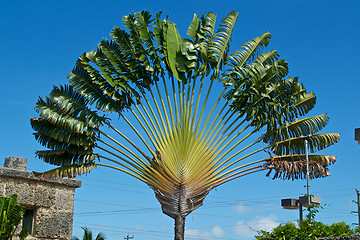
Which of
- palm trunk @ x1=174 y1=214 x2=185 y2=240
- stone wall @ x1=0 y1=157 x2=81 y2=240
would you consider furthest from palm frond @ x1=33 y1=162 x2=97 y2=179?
palm trunk @ x1=174 y1=214 x2=185 y2=240

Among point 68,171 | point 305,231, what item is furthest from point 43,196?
point 305,231

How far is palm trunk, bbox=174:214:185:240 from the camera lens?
40.7 feet

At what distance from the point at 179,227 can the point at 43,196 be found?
12.8 feet

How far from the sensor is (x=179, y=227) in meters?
12.4

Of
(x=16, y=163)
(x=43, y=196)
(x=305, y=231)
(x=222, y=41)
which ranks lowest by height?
(x=305, y=231)

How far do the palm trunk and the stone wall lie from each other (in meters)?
3.03

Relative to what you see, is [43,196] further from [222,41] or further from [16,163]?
[222,41]

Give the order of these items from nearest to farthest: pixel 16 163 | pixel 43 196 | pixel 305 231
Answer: pixel 305 231, pixel 16 163, pixel 43 196

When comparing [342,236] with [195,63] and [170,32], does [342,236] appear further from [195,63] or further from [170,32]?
[170,32]

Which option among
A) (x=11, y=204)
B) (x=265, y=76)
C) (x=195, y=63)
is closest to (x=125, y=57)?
(x=195, y=63)

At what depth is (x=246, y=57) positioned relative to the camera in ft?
48.7

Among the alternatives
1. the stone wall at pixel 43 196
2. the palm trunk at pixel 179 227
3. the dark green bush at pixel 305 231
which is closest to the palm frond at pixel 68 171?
the stone wall at pixel 43 196

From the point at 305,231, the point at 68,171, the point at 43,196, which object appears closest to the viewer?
the point at 305,231

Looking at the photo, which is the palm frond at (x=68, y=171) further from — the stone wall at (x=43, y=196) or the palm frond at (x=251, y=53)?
the palm frond at (x=251, y=53)
